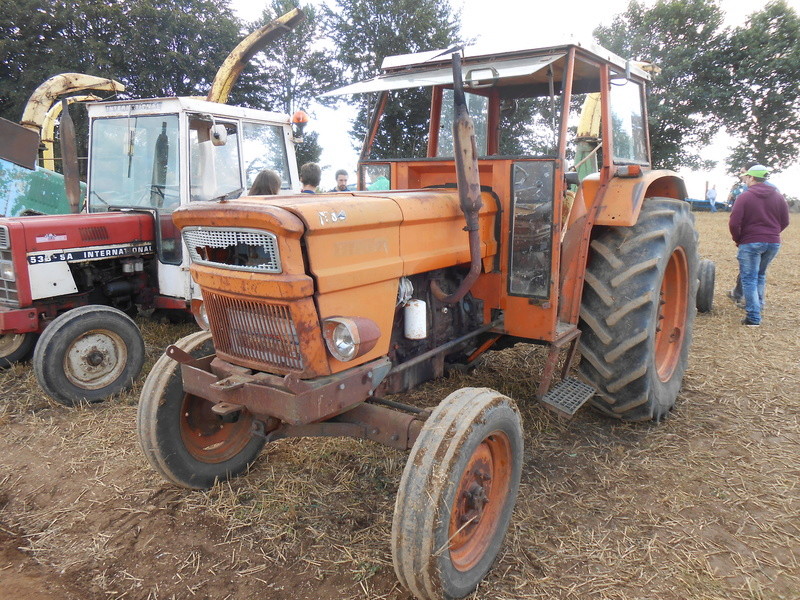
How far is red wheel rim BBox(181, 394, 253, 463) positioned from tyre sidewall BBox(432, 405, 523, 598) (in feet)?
4.19

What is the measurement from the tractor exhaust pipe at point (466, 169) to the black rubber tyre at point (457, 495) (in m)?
0.64

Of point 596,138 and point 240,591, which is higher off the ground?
point 596,138

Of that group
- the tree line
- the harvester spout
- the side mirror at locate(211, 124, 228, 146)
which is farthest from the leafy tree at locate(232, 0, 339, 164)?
the side mirror at locate(211, 124, 228, 146)

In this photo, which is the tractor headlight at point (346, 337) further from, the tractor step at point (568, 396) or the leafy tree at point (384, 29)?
the leafy tree at point (384, 29)

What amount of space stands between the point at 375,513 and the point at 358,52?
1347cm

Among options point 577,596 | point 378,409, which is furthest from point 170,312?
point 577,596

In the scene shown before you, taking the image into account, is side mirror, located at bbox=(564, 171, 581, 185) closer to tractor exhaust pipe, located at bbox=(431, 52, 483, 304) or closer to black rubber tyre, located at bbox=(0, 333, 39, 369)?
tractor exhaust pipe, located at bbox=(431, 52, 483, 304)

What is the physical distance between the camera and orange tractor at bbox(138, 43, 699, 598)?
2.15 meters

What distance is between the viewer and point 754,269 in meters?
5.95

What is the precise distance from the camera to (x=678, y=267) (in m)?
4.09

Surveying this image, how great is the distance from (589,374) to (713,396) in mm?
1330

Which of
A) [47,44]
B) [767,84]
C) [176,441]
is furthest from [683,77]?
[176,441]

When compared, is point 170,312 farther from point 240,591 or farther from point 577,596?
point 577,596

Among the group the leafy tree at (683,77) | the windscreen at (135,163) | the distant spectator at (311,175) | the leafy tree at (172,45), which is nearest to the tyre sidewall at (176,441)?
the windscreen at (135,163)
